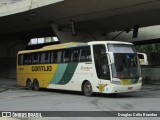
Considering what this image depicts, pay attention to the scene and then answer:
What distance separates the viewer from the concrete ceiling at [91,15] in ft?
96.6

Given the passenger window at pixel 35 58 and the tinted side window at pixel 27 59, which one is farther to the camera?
the tinted side window at pixel 27 59

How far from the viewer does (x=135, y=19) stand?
35281 millimetres

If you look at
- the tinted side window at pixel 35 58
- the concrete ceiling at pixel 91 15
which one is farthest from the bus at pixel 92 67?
the concrete ceiling at pixel 91 15

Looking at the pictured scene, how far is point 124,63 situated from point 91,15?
1358 centimetres

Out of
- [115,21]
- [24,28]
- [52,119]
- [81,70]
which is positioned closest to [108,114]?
[52,119]

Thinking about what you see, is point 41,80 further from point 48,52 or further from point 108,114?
A: point 108,114

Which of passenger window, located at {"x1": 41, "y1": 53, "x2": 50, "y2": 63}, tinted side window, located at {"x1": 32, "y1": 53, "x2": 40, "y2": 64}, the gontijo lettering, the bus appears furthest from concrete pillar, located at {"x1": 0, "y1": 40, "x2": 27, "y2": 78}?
the bus

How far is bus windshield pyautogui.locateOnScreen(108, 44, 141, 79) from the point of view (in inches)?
760

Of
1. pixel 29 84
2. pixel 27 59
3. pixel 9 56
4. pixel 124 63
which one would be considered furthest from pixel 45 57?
pixel 9 56

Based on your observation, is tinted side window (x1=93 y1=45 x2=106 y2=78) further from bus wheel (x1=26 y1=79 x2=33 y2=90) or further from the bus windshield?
bus wheel (x1=26 y1=79 x2=33 y2=90)

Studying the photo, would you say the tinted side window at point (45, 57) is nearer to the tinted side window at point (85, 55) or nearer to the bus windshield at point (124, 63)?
the tinted side window at point (85, 55)

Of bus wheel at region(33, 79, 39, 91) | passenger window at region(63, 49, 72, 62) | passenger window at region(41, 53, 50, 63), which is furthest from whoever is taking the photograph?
bus wheel at region(33, 79, 39, 91)

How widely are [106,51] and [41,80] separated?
23.8 feet

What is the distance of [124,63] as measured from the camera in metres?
19.6
